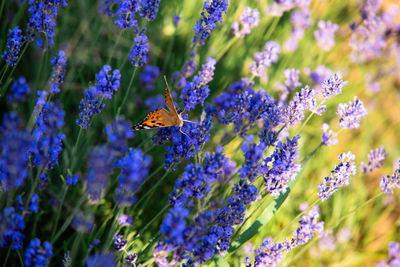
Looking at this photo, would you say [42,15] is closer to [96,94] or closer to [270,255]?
[96,94]

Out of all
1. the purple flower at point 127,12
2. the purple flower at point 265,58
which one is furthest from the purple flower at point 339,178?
the purple flower at point 127,12

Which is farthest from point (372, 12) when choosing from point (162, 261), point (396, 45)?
point (162, 261)

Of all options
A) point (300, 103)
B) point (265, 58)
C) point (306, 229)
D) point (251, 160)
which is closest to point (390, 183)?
point (306, 229)

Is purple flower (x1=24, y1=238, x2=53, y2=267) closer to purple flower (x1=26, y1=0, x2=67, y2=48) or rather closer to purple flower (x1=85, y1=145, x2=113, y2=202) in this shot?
Result: purple flower (x1=85, y1=145, x2=113, y2=202)

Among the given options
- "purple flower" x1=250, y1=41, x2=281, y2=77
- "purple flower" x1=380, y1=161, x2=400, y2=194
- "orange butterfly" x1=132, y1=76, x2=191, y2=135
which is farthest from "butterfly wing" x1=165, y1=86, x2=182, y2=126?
"purple flower" x1=380, y1=161, x2=400, y2=194

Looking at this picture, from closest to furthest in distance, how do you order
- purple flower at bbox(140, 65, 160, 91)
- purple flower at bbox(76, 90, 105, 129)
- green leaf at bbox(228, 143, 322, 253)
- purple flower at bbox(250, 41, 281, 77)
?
purple flower at bbox(76, 90, 105, 129) < green leaf at bbox(228, 143, 322, 253) < purple flower at bbox(250, 41, 281, 77) < purple flower at bbox(140, 65, 160, 91)
